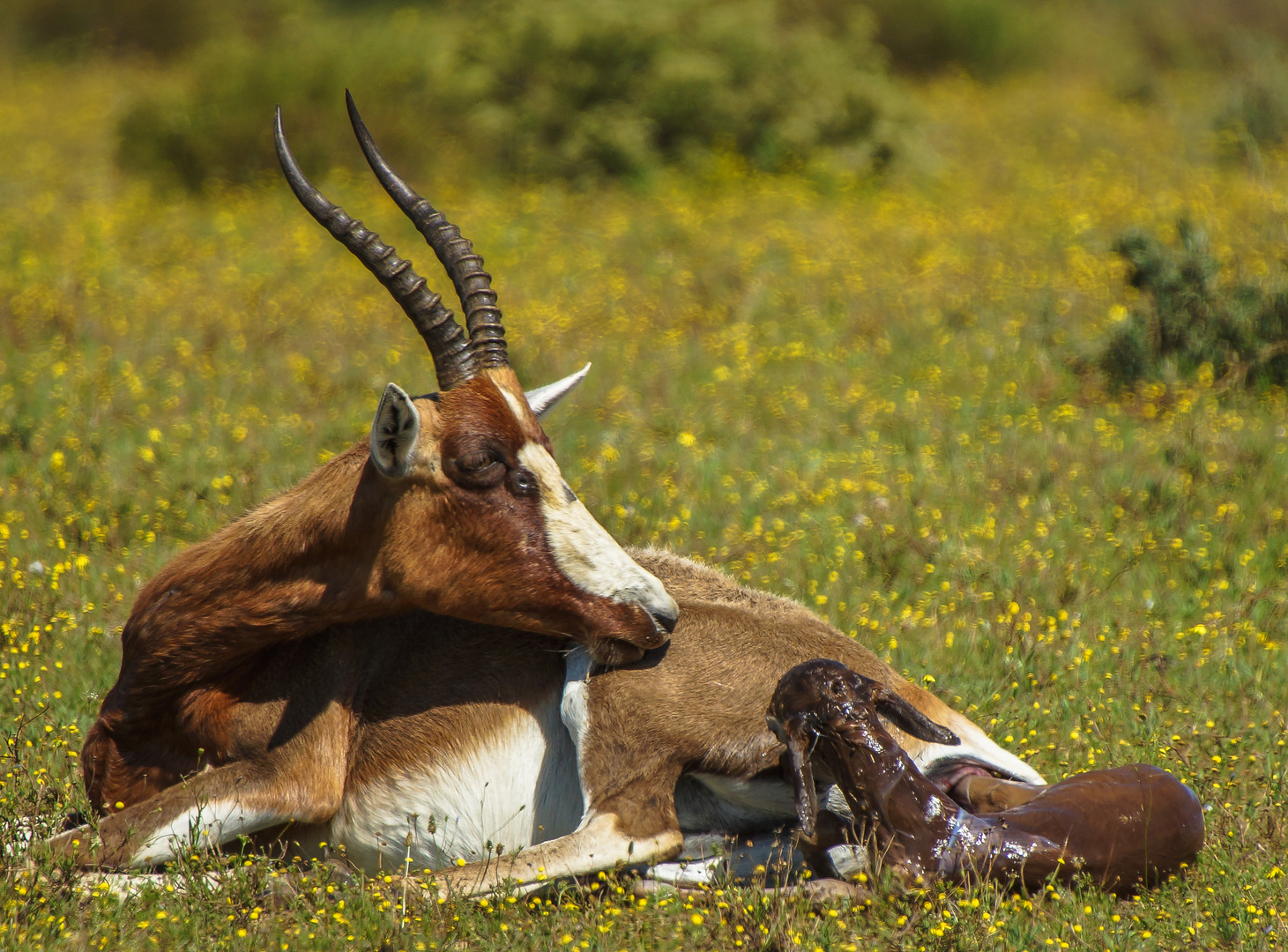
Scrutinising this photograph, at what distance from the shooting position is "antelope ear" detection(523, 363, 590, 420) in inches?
205

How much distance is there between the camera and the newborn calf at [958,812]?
13.5 feet

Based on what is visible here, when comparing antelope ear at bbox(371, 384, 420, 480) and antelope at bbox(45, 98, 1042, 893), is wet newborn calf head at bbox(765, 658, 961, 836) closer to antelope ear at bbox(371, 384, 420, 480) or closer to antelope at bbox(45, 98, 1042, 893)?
antelope at bbox(45, 98, 1042, 893)

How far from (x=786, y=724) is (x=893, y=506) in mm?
3790

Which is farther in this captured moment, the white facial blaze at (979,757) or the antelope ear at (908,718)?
the white facial blaze at (979,757)

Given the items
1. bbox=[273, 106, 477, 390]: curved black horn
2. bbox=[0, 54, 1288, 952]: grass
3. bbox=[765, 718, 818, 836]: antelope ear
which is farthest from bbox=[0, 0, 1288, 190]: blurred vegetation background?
bbox=[765, 718, 818, 836]: antelope ear

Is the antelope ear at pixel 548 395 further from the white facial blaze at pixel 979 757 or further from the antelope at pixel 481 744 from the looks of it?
the white facial blaze at pixel 979 757

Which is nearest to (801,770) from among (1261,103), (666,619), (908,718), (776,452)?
(908,718)

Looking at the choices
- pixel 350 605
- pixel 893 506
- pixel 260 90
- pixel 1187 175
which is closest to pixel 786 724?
pixel 350 605

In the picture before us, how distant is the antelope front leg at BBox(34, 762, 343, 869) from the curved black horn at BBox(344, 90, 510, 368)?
1.58 meters

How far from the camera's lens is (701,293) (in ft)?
39.0

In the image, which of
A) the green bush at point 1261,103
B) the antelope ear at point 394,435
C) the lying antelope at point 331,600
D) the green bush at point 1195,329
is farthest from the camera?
the green bush at point 1261,103

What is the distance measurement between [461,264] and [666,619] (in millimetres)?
1525

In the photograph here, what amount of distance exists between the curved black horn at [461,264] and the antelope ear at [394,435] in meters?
0.51

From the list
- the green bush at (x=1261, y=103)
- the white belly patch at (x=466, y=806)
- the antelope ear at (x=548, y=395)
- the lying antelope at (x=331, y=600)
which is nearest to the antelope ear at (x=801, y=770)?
the lying antelope at (x=331, y=600)
